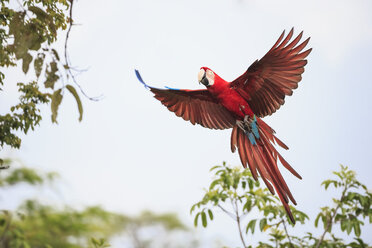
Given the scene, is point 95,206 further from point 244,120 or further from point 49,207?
point 244,120

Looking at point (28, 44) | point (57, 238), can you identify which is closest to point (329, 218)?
point (28, 44)

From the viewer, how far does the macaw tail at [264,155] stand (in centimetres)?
117

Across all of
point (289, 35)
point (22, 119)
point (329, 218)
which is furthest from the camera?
point (329, 218)

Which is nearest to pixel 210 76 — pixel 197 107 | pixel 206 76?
pixel 206 76

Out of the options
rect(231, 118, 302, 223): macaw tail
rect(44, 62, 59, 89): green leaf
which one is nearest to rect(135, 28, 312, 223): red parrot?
rect(231, 118, 302, 223): macaw tail

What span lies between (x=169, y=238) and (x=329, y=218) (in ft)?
21.2

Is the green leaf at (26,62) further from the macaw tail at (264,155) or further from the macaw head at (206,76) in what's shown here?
the macaw tail at (264,155)

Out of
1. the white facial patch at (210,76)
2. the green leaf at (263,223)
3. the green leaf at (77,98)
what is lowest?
the green leaf at (77,98)

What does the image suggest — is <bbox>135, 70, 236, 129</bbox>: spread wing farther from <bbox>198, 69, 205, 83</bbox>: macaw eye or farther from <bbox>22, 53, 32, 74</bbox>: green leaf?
<bbox>22, 53, 32, 74</bbox>: green leaf

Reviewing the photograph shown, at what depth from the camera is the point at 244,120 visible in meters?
1.28

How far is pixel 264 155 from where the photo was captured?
1.26 meters

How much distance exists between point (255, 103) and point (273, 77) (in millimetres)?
105

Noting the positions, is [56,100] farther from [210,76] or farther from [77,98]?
[210,76]

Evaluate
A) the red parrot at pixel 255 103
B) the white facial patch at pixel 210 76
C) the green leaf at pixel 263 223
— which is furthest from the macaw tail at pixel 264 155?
the green leaf at pixel 263 223
